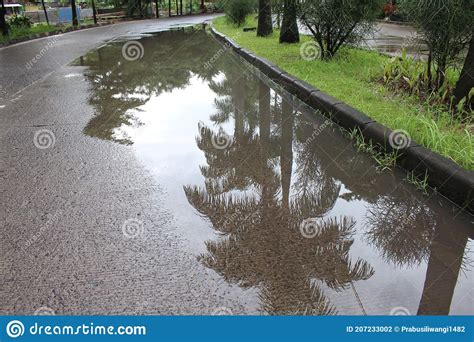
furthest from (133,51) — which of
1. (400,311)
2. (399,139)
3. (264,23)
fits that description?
(400,311)

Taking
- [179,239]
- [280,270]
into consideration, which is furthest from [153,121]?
[280,270]

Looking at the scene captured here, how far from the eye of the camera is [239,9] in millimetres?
23078

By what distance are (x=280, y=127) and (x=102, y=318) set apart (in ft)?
13.9

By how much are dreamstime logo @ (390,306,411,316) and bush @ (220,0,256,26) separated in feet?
73.0

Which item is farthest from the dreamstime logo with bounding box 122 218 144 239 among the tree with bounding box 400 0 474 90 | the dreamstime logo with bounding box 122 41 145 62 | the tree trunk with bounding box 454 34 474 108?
the dreamstime logo with bounding box 122 41 145 62

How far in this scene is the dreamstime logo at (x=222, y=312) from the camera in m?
2.54

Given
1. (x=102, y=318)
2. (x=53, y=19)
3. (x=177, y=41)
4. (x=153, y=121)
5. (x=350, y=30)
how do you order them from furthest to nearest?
(x=53, y=19)
(x=177, y=41)
(x=350, y=30)
(x=153, y=121)
(x=102, y=318)

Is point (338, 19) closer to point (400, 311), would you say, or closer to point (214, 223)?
point (214, 223)

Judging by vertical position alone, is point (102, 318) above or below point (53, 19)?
above

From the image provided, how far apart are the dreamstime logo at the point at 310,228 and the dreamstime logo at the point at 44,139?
3.48m

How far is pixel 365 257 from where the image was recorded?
3146 millimetres

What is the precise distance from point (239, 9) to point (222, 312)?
22539 millimetres

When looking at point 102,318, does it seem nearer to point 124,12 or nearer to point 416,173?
point 416,173
